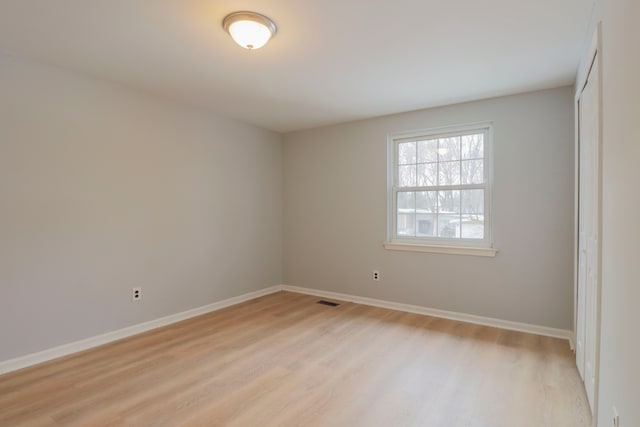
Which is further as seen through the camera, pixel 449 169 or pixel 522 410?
pixel 449 169

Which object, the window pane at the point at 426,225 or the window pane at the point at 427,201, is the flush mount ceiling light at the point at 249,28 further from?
the window pane at the point at 426,225

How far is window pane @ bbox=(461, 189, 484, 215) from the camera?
367 centimetres

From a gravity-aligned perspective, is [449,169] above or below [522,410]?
above

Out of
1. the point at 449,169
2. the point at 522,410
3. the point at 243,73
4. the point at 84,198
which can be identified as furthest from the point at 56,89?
the point at 522,410

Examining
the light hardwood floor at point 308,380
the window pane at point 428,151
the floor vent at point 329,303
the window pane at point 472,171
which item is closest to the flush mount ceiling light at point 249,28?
the light hardwood floor at point 308,380

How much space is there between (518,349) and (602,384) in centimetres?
143

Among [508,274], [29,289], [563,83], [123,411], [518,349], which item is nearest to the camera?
[123,411]

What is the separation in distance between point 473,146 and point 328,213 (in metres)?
2.00

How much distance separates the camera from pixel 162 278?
11.6ft

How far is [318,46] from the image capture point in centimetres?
246

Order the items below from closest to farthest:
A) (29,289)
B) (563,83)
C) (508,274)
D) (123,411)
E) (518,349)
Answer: (123,411) < (29,289) < (518,349) < (563,83) < (508,274)

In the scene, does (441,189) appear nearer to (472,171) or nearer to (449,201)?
(449,201)

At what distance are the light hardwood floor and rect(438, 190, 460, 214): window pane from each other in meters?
1.28

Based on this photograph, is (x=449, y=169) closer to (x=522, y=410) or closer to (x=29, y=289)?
(x=522, y=410)
